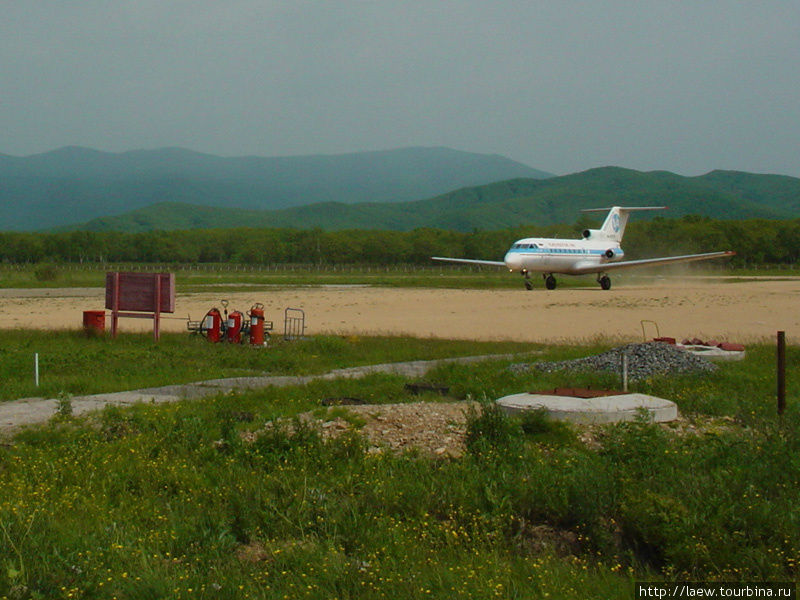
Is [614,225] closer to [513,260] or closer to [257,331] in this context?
[513,260]

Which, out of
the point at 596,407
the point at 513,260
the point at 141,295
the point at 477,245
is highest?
the point at 477,245

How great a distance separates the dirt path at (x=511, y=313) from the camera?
2941cm

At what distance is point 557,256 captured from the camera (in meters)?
56.9

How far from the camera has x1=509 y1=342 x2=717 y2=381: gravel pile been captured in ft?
51.4

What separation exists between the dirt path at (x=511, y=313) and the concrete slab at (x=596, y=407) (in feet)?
47.8

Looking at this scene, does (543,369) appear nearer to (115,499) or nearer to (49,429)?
(49,429)

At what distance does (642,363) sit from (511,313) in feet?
74.0

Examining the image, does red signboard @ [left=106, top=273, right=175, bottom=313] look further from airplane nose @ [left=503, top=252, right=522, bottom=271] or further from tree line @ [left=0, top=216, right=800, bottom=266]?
tree line @ [left=0, top=216, right=800, bottom=266]

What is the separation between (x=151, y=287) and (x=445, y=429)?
14.9 meters

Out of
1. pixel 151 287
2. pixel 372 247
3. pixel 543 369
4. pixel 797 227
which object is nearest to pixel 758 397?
pixel 543 369

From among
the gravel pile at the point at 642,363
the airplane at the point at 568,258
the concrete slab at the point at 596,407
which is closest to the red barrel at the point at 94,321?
the gravel pile at the point at 642,363

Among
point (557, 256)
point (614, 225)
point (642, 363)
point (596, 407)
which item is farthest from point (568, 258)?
point (596, 407)

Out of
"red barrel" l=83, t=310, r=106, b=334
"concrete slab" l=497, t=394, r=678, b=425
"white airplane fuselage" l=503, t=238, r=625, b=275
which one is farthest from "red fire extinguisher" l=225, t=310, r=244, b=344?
"white airplane fuselage" l=503, t=238, r=625, b=275

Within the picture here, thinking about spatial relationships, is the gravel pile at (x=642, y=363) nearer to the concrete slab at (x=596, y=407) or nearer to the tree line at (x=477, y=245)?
the concrete slab at (x=596, y=407)
